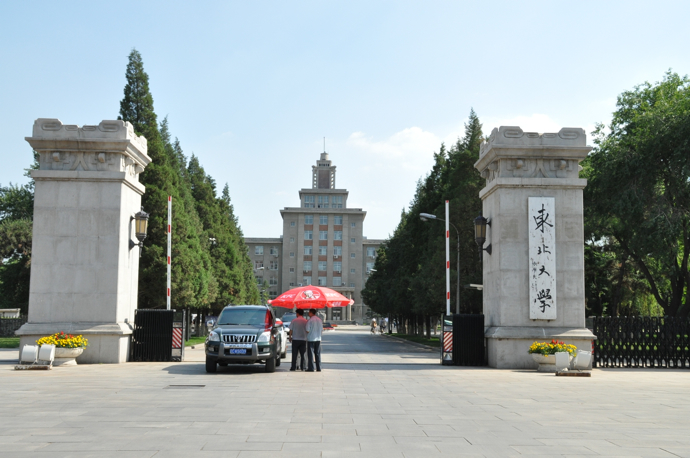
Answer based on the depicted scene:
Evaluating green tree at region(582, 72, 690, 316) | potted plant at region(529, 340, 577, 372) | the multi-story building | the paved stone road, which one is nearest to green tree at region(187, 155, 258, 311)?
green tree at region(582, 72, 690, 316)

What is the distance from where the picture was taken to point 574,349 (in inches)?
708

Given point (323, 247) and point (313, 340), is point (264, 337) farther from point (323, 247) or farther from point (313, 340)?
point (323, 247)

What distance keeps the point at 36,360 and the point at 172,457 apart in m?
12.2

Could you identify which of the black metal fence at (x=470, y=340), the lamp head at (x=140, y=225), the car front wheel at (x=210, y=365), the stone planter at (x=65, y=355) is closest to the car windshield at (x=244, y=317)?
the car front wheel at (x=210, y=365)

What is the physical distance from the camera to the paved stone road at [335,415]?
24.3 ft

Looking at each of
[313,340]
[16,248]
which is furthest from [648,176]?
[16,248]

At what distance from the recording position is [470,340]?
20.0 metres

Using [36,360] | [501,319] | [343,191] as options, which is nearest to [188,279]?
[36,360]

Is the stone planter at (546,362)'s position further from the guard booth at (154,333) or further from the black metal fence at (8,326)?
the black metal fence at (8,326)

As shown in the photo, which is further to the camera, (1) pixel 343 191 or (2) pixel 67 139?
(1) pixel 343 191

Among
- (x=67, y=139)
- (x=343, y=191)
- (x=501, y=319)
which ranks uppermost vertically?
(x=343, y=191)

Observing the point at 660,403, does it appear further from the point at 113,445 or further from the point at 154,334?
the point at 154,334

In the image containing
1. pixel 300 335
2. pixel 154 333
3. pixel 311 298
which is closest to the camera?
pixel 300 335

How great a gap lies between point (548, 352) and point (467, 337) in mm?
2743
